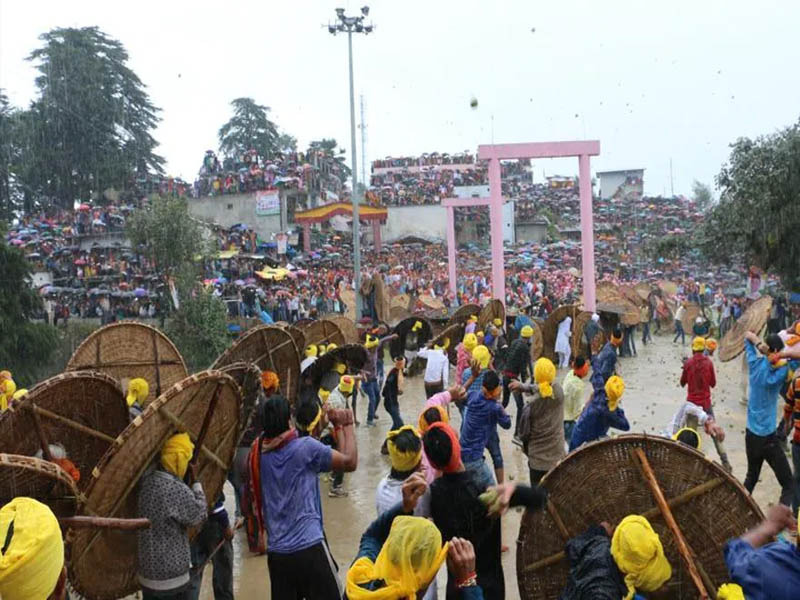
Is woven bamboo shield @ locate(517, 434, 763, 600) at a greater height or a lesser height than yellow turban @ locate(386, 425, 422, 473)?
lesser

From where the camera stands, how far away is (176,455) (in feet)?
12.8

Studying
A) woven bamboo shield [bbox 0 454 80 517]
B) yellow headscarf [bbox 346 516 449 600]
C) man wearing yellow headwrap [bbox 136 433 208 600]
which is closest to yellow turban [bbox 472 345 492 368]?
man wearing yellow headwrap [bbox 136 433 208 600]

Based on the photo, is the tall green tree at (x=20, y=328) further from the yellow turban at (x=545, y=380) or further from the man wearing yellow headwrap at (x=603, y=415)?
the man wearing yellow headwrap at (x=603, y=415)

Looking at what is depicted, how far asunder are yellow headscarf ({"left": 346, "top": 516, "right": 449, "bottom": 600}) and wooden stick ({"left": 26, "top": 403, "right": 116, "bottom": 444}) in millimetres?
2916

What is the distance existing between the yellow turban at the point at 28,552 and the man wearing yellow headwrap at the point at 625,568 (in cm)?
194

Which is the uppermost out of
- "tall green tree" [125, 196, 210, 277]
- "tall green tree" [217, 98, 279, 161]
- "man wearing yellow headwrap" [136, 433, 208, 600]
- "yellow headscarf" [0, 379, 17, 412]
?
"tall green tree" [217, 98, 279, 161]

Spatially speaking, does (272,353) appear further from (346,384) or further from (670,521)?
(670,521)

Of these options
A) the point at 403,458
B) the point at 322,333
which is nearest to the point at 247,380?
the point at 403,458

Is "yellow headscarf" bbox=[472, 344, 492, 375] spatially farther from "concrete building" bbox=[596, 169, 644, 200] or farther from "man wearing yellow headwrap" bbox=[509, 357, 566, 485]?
"concrete building" bbox=[596, 169, 644, 200]

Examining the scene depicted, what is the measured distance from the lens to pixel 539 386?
5816mm

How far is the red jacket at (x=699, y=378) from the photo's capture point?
7.52 metres

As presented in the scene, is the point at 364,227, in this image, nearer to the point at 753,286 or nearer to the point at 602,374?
the point at 753,286

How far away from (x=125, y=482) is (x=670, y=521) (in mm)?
2788

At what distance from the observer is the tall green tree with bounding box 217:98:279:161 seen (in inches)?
2147
